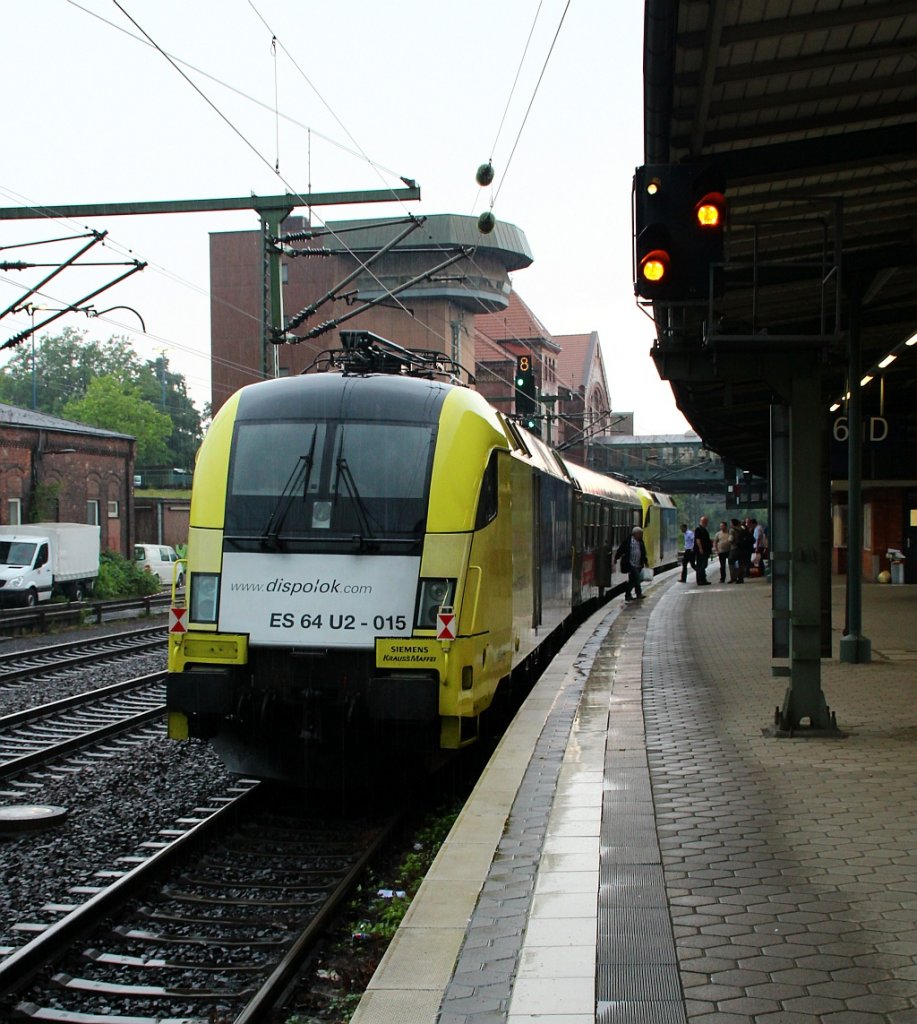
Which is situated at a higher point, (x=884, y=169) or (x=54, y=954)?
(x=884, y=169)

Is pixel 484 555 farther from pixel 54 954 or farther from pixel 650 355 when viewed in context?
pixel 54 954

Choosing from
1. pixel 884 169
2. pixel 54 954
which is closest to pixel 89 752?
pixel 54 954

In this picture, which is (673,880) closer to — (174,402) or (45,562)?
(45,562)

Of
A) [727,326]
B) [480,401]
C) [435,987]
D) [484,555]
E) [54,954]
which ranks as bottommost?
[54,954]

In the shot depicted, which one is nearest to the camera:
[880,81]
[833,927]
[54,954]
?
[833,927]

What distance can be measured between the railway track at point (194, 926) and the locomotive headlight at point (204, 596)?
4.12ft

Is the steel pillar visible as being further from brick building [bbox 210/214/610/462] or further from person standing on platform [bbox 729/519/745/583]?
brick building [bbox 210/214/610/462]

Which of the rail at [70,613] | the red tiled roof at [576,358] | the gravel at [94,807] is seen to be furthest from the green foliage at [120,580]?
the red tiled roof at [576,358]

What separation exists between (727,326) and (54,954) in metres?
12.1

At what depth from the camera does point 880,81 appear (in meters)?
8.26

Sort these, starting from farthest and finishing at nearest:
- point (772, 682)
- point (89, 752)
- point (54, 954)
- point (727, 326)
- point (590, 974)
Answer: point (727, 326), point (772, 682), point (89, 752), point (54, 954), point (590, 974)

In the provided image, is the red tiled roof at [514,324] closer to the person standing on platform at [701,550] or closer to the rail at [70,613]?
the person standing on platform at [701,550]

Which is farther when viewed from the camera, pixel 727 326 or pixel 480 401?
pixel 727 326

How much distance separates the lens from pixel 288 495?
8648 millimetres
